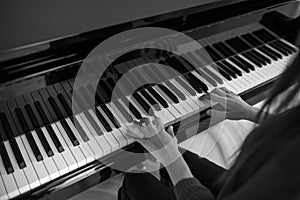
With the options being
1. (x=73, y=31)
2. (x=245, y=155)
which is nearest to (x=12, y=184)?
(x=73, y=31)

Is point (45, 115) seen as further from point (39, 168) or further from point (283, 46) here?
point (283, 46)

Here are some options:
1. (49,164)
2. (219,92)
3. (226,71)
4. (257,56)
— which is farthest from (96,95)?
(257,56)

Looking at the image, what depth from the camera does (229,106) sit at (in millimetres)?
1253

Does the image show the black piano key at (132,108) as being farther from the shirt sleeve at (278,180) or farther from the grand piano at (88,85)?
the shirt sleeve at (278,180)

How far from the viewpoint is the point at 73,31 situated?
38.1 inches

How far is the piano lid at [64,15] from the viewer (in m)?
0.92

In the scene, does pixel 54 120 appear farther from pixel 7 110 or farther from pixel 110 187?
pixel 110 187

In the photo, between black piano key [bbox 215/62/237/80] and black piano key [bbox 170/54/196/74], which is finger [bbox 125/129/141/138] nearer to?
black piano key [bbox 170/54/196/74]

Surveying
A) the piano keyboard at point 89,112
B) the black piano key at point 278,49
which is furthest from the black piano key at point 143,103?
the black piano key at point 278,49

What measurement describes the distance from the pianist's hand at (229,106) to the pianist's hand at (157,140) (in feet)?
0.90

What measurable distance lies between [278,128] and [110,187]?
1.09 metres

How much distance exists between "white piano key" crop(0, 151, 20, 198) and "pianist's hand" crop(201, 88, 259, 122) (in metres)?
0.71

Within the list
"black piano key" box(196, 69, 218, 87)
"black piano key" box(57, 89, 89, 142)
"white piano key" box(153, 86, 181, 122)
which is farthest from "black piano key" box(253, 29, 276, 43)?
"black piano key" box(57, 89, 89, 142)

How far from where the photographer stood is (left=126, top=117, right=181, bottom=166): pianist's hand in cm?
101
